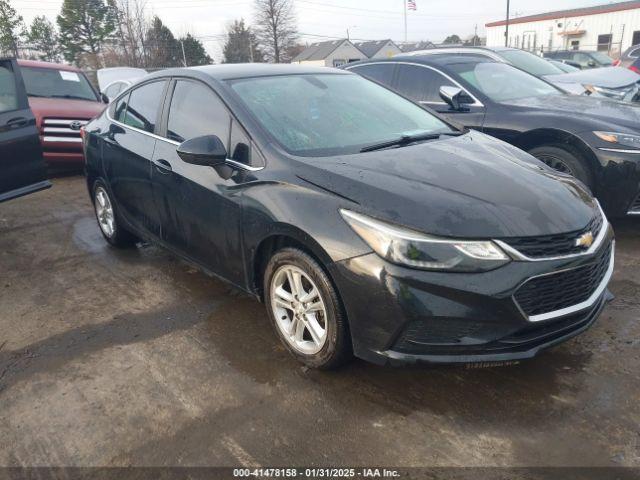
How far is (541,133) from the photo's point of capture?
4.82 meters

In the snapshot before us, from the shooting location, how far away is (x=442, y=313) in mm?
2322

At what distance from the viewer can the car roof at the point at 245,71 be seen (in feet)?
11.7

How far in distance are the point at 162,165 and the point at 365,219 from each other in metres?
1.87

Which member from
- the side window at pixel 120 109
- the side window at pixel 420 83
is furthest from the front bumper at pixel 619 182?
the side window at pixel 120 109

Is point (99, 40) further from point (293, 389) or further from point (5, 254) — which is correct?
point (293, 389)

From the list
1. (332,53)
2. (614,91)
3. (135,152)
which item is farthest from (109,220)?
(332,53)

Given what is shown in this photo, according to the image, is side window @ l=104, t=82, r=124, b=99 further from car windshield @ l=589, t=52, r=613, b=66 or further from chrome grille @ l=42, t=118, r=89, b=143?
car windshield @ l=589, t=52, r=613, b=66

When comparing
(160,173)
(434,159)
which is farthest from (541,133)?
(160,173)

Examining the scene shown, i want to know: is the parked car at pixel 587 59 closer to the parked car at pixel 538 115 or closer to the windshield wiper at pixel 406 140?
the parked car at pixel 538 115

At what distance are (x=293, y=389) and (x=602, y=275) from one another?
1.76m

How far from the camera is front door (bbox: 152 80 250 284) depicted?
10.4 feet

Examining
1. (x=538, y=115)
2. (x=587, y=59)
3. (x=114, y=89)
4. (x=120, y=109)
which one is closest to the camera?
(x=120, y=109)

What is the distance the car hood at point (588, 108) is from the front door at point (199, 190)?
325cm

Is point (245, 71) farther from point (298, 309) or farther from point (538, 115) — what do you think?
point (538, 115)
